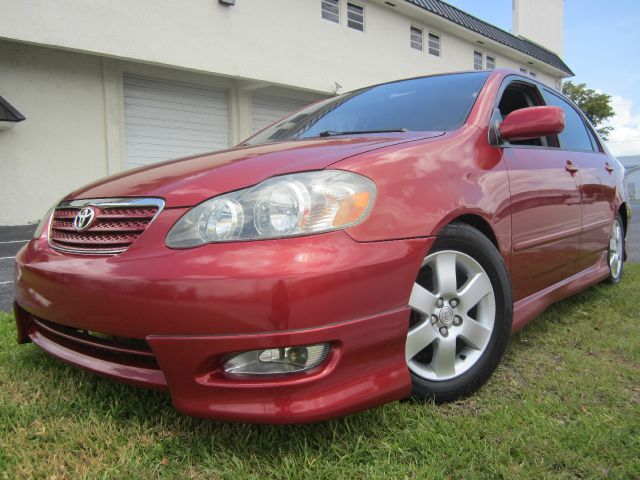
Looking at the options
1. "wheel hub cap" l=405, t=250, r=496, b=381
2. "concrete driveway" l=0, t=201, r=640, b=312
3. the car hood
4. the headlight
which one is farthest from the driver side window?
"concrete driveway" l=0, t=201, r=640, b=312

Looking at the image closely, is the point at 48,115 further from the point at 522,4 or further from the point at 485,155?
the point at 522,4

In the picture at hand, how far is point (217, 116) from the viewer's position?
1183 cm

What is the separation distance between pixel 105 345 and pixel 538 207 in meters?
2.02

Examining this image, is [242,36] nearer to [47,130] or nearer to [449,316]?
[47,130]

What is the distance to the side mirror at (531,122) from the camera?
86.8 inches

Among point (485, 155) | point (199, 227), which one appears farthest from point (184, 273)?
point (485, 155)

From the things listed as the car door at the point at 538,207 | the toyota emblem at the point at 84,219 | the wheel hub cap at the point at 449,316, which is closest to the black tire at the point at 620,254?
the car door at the point at 538,207

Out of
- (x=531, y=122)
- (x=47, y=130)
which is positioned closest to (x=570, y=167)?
(x=531, y=122)

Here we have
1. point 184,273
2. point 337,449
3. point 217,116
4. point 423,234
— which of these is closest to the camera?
point 184,273

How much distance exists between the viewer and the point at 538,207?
245cm

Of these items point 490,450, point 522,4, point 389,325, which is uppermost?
point 522,4

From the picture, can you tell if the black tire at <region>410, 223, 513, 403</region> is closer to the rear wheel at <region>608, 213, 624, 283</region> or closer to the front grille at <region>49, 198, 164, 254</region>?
the front grille at <region>49, 198, 164, 254</region>

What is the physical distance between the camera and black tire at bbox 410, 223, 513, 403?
1.81m

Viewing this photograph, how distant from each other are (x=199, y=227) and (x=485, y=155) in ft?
4.24
